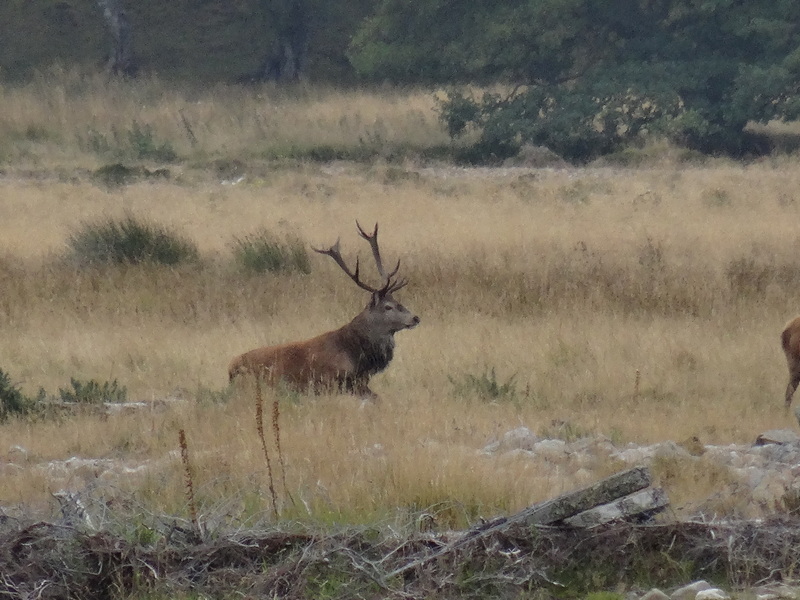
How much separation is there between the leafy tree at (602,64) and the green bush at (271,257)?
17106 mm

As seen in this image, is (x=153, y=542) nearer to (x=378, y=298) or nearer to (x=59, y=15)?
(x=378, y=298)

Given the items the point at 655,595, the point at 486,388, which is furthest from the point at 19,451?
the point at 655,595

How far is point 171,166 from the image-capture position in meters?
28.8

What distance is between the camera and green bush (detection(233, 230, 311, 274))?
14195 millimetres

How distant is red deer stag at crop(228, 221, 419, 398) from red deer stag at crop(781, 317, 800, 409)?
106 inches

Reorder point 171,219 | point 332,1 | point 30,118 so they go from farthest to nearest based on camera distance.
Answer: point 332,1, point 30,118, point 171,219

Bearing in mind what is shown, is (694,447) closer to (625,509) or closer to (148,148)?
(625,509)

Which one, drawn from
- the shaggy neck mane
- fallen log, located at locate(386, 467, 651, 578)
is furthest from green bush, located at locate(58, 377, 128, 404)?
fallen log, located at locate(386, 467, 651, 578)

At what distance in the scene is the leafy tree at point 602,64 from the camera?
32.1 m

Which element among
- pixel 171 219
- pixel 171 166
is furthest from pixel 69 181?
pixel 171 219

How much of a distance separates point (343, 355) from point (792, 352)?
10.6 ft

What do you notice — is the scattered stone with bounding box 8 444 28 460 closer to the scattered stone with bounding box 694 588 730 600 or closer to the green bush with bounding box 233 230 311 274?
the scattered stone with bounding box 694 588 730 600

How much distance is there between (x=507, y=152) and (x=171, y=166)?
8.24 meters

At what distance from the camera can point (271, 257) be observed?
1429 cm
